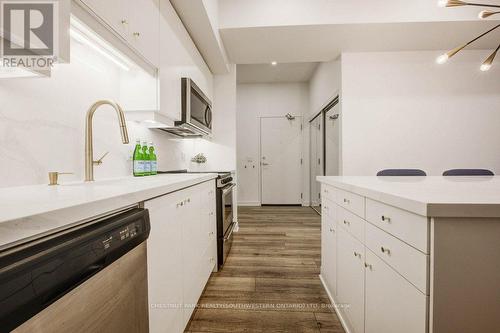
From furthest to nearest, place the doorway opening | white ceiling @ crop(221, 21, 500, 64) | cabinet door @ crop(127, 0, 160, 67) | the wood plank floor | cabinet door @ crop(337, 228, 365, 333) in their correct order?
the doorway opening → white ceiling @ crop(221, 21, 500, 64) → the wood plank floor → cabinet door @ crop(127, 0, 160, 67) → cabinet door @ crop(337, 228, 365, 333)

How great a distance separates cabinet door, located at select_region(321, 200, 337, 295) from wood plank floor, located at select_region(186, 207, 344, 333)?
0.14m

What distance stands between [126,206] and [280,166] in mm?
4856

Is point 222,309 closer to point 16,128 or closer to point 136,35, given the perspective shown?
point 16,128

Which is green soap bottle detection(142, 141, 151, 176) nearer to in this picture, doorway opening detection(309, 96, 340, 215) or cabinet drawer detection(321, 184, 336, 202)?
cabinet drawer detection(321, 184, 336, 202)

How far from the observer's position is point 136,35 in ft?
4.28

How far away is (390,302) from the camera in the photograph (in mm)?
874

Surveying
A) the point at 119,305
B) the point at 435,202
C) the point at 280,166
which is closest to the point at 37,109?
the point at 119,305

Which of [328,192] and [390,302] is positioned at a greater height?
[328,192]

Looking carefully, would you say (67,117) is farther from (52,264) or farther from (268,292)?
(268,292)

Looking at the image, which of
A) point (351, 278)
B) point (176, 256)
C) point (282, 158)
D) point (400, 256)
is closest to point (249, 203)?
point (282, 158)

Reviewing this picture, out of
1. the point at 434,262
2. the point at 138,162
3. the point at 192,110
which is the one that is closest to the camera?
the point at 434,262

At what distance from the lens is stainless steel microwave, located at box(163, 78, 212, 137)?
199cm

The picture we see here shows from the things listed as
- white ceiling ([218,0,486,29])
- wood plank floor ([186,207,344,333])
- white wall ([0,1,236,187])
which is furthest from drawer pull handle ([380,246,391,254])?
white ceiling ([218,0,486,29])

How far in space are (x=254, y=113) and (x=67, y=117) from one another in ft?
14.8
